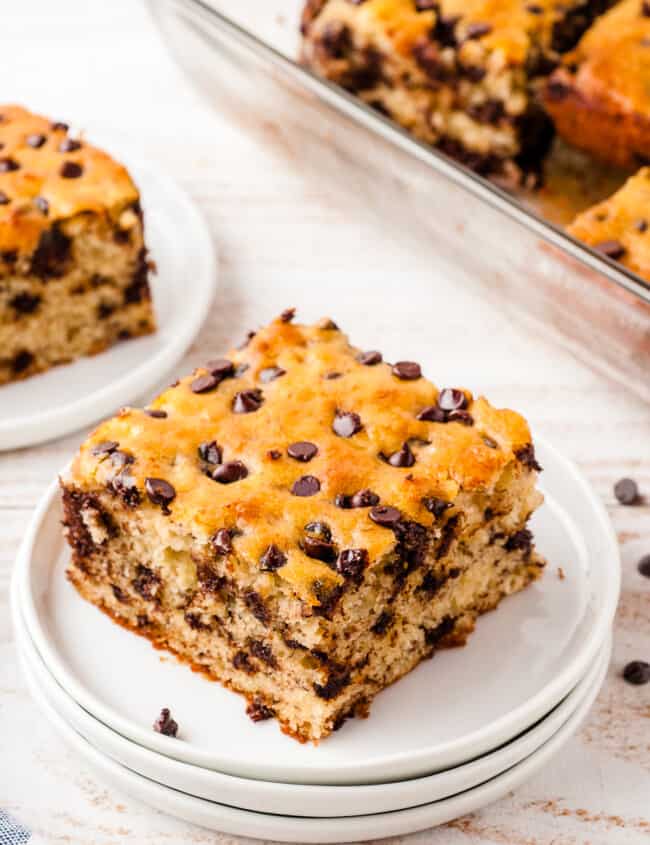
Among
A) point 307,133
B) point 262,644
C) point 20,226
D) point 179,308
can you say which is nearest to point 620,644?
point 262,644

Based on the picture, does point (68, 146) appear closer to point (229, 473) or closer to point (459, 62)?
point (459, 62)

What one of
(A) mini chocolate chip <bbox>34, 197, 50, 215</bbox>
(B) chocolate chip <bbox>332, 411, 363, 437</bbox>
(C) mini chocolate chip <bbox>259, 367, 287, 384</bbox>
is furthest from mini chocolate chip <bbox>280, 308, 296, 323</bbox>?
(A) mini chocolate chip <bbox>34, 197, 50, 215</bbox>

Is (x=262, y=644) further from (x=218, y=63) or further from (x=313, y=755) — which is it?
(x=218, y=63)

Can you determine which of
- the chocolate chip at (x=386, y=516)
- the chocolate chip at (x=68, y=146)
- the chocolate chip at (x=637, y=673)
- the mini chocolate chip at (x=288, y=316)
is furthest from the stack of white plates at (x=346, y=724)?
the chocolate chip at (x=68, y=146)

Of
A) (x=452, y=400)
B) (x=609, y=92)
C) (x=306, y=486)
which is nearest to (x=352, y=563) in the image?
(x=306, y=486)

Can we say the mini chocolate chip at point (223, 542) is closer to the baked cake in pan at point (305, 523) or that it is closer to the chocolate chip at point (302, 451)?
the baked cake in pan at point (305, 523)

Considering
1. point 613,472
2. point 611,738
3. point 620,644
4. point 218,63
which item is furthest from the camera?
point 218,63
